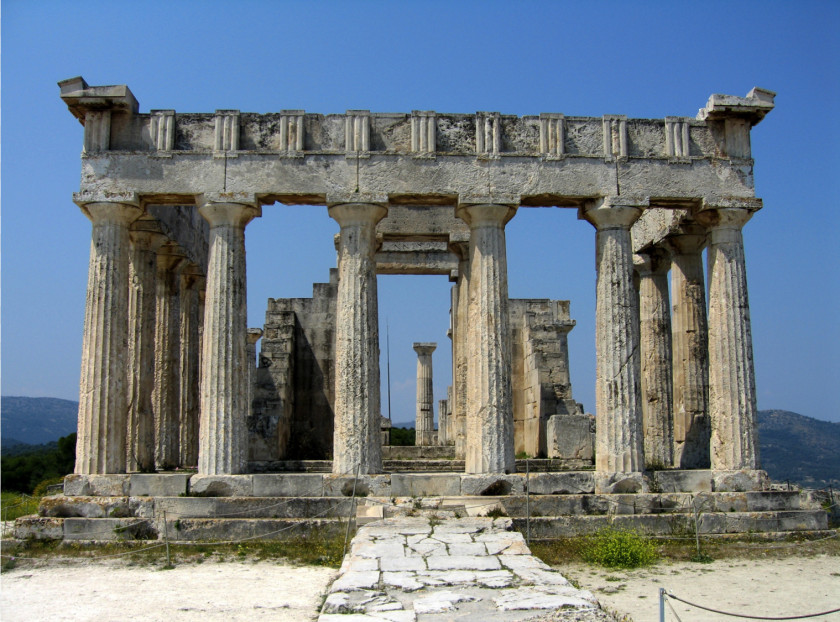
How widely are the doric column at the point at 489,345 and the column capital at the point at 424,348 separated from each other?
62.9 ft

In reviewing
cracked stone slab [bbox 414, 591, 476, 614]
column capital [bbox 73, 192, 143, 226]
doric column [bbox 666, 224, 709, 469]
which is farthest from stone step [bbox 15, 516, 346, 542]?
doric column [bbox 666, 224, 709, 469]

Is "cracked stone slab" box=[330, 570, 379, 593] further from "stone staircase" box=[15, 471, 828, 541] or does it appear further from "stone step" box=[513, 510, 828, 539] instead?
"stone step" box=[513, 510, 828, 539]

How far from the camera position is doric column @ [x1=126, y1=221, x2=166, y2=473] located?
65.5 ft

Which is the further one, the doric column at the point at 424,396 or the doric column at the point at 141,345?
the doric column at the point at 424,396

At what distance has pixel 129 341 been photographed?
20.7m

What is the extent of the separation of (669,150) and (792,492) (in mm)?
8186

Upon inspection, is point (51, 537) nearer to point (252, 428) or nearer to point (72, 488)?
point (72, 488)

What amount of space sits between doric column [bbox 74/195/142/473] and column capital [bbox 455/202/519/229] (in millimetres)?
7439

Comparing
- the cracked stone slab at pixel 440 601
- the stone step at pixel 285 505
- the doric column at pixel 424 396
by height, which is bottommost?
the cracked stone slab at pixel 440 601

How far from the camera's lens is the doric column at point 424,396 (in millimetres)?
38138

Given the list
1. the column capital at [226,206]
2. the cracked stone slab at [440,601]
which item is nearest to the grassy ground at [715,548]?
the cracked stone slab at [440,601]

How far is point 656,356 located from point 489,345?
20.4ft

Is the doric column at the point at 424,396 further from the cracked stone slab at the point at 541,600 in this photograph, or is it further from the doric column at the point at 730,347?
the cracked stone slab at the point at 541,600

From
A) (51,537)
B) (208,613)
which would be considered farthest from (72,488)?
(208,613)
